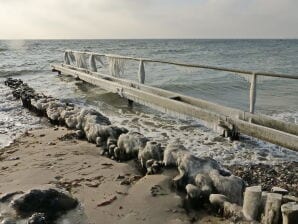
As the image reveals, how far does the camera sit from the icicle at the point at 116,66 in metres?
13.5

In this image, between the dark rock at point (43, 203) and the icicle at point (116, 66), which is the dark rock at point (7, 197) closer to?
the dark rock at point (43, 203)

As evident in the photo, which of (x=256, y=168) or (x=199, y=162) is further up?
Result: (x=199, y=162)

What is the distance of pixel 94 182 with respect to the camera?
528cm

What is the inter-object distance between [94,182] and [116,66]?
8.99m

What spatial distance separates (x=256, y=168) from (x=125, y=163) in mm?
2129

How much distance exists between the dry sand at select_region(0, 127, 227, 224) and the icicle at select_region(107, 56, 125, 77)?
644 centimetres

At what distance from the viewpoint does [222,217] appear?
418 centimetres

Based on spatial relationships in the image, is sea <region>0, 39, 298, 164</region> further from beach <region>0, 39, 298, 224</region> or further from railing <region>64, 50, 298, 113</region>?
railing <region>64, 50, 298, 113</region>

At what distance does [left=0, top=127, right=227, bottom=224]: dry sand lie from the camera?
4289mm

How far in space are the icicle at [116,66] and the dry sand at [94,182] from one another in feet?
21.1

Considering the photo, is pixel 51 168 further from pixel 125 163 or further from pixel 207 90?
pixel 207 90

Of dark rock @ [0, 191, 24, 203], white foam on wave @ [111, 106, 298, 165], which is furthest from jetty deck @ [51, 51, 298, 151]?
dark rock @ [0, 191, 24, 203]

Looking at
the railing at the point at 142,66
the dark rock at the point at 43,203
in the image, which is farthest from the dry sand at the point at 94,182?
the railing at the point at 142,66

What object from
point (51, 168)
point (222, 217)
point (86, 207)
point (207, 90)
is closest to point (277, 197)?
point (222, 217)
